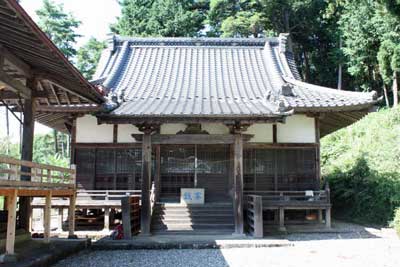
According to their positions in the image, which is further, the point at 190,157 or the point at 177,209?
the point at 190,157

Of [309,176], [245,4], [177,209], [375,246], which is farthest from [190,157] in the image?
[245,4]

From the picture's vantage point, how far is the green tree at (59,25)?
127 ft

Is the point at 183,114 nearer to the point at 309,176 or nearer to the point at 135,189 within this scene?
the point at 135,189

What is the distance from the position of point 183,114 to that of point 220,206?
3.50 metres

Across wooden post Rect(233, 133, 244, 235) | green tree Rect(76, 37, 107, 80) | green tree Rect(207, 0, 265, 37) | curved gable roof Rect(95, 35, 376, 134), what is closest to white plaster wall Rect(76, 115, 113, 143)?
curved gable roof Rect(95, 35, 376, 134)

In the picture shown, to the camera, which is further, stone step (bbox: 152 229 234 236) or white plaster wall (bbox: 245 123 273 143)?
white plaster wall (bbox: 245 123 273 143)

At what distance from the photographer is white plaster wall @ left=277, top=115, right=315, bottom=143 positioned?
44.9 feet

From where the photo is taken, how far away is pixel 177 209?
42.0 feet

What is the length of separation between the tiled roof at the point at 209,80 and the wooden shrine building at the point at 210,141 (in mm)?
40

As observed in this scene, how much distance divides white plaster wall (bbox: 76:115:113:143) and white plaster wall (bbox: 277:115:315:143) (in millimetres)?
5737

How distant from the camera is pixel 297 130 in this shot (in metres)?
13.7

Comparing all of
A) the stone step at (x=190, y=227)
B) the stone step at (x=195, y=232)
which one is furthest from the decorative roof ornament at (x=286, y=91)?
the stone step at (x=195, y=232)

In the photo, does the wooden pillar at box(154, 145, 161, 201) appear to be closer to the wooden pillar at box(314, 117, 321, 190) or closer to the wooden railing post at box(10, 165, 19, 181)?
the wooden pillar at box(314, 117, 321, 190)

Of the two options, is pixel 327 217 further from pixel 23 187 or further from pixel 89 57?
pixel 89 57
